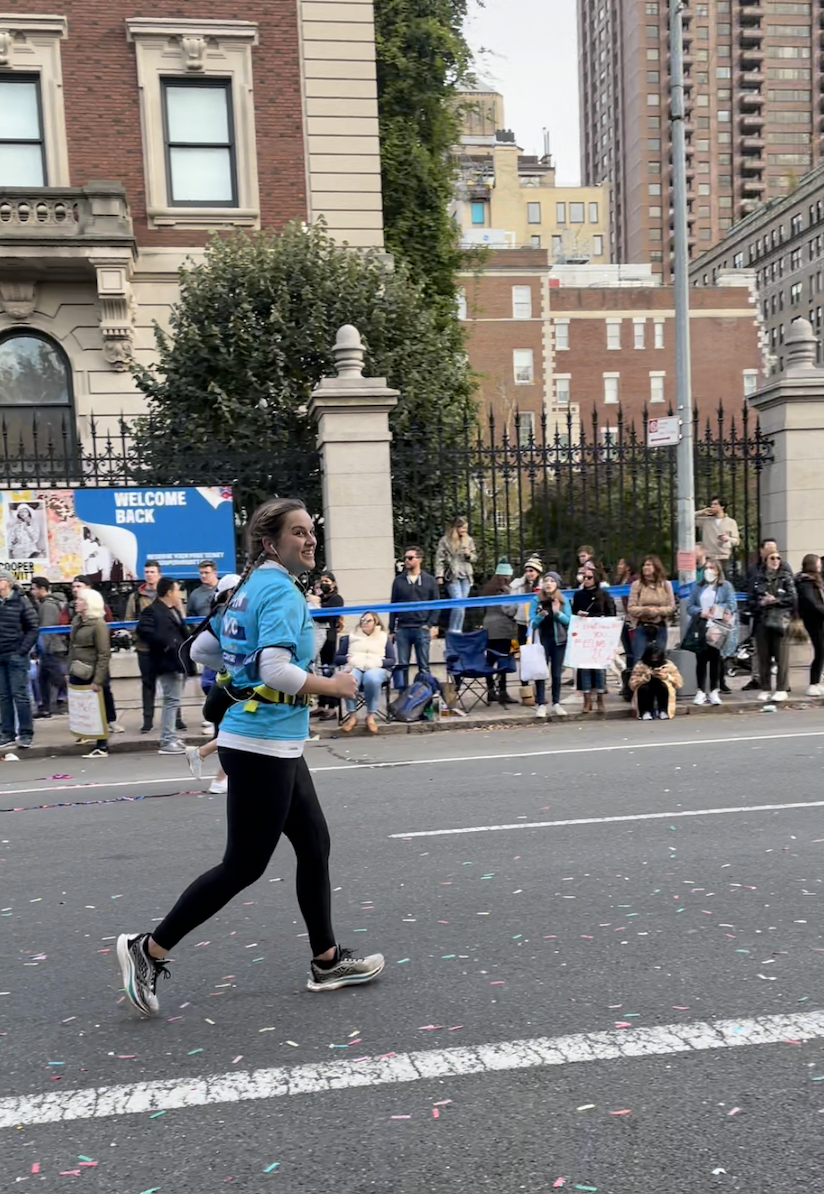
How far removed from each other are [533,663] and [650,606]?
1.53m

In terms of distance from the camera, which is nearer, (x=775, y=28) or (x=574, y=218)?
(x=574, y=218)

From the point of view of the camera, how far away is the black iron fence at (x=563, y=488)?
14.2 metres

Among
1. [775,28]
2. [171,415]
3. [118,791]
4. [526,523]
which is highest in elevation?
[775,28]

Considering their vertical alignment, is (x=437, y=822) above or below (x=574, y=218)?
below

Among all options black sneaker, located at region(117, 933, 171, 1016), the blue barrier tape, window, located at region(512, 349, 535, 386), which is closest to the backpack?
the blue barrier tape

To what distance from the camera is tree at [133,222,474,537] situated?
14.6 m

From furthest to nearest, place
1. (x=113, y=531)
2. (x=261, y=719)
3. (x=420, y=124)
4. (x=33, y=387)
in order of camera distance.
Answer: (x=420, y=124), (x=33, y=387), (x=113, y=531), (x=261, y=719)

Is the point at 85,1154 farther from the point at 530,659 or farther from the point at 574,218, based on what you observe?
the point at 574,218

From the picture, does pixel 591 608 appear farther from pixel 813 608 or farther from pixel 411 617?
pixel 813 608

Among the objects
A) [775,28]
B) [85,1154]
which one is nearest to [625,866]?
[85,1154]

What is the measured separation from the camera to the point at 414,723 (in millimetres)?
11578

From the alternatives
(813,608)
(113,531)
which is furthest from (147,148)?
(813,608)

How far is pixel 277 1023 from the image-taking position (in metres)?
3.84

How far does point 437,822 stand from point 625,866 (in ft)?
5.12
